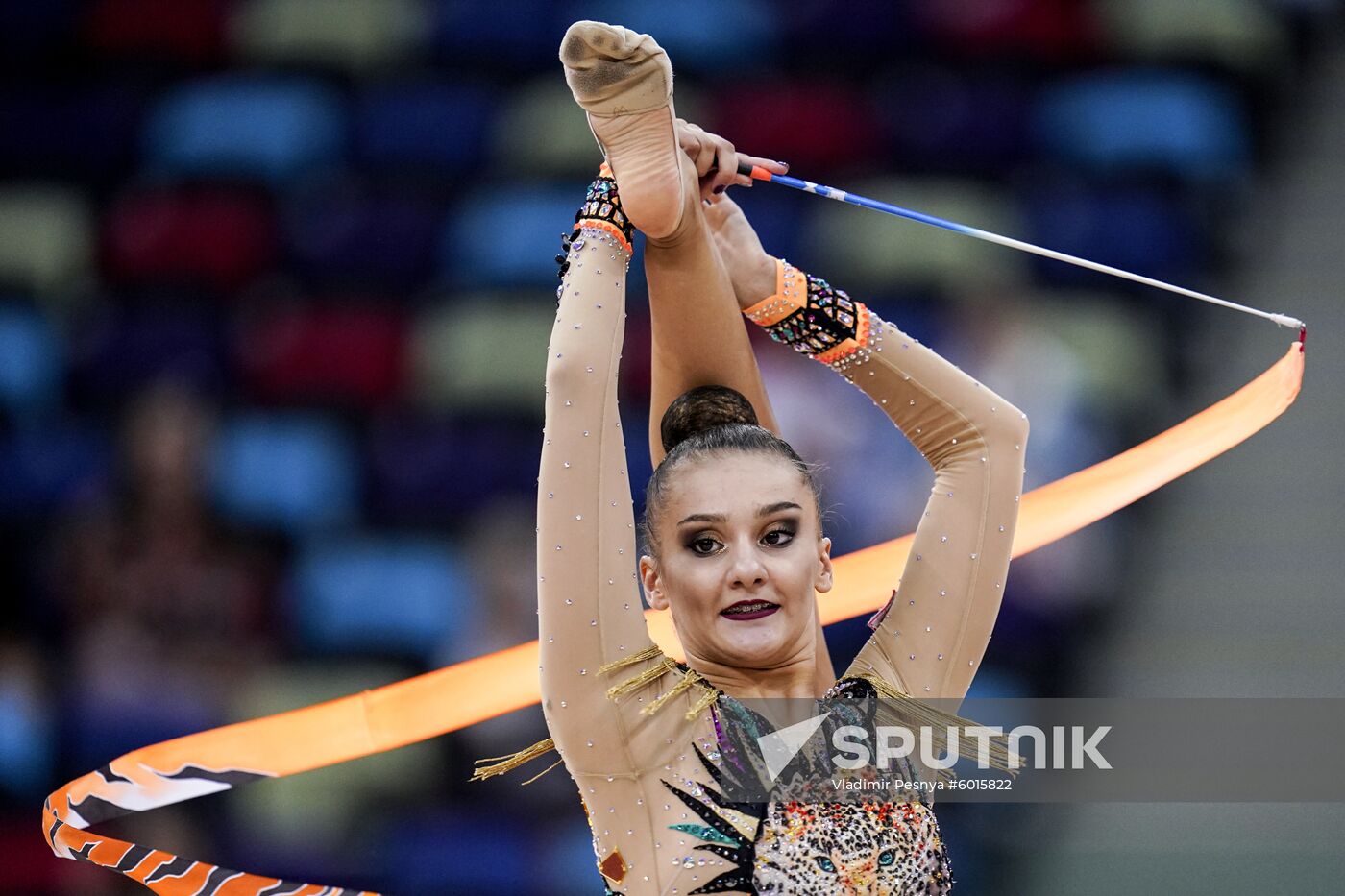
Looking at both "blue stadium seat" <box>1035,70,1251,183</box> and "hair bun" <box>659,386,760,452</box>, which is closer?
"hair bun" <box>659,386,760,452</box>

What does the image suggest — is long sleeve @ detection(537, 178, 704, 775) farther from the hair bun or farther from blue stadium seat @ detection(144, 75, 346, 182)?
blue stadium seat @ detection(144, 75, 346, 182)

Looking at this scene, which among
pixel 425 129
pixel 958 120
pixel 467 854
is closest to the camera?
pixel 467 854

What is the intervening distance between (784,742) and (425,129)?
293cm

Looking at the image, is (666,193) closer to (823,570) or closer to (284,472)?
(823,570)

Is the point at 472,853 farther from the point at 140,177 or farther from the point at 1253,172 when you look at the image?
the point at 1253,172

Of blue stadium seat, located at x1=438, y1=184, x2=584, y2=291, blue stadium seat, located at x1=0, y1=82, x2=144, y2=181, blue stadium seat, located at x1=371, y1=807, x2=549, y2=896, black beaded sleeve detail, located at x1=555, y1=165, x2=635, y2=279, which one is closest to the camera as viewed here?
black beaded sleeve detail, located at x1=555, y1=165, x2=635, y2=279

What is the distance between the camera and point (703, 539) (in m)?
1.60

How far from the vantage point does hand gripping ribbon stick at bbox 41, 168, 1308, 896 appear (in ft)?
6.80

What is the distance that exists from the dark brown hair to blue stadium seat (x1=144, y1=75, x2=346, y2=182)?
2.68 metres

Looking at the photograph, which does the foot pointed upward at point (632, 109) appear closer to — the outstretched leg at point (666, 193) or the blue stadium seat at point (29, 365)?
the outstretched leg at point (666, 193)

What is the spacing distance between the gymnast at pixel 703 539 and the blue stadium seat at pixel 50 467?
7.55ft

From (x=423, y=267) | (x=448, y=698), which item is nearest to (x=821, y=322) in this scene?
(x=448, y=698)

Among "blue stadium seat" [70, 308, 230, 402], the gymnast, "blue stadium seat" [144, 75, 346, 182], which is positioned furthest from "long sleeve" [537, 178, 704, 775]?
"blue stadium seat" [144, 75, 346, 182]

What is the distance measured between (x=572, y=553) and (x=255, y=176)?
2943 mm
